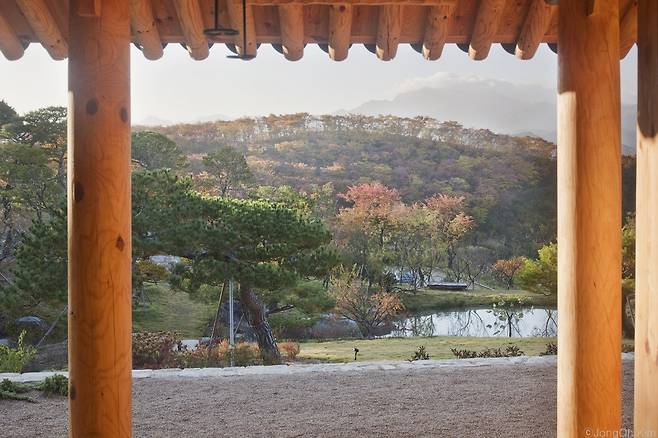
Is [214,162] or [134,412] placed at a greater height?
[214,162]

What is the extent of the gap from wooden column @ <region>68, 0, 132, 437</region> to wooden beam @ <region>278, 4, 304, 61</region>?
650 millimetres

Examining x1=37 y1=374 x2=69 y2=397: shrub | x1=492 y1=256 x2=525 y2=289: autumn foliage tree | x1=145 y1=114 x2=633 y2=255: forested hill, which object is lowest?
x1=37 y1=374 x2=69 y2=397: shrub

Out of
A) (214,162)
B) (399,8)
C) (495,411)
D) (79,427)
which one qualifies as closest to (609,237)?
(399,8)

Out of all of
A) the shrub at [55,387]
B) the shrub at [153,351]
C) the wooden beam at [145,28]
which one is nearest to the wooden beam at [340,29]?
the wooden beam at [145,28]

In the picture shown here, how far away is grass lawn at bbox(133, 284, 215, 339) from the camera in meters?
7.02

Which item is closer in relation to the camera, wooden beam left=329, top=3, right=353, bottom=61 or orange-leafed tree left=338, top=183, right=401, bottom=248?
wooden beam left=329, top=3, right=353, bottom=61

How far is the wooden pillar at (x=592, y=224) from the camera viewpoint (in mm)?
1458

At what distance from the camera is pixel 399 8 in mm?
1986

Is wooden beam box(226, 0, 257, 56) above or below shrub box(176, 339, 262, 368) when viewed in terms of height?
above

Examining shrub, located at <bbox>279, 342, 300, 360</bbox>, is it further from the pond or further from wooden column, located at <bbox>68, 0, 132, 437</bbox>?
wooden column, located at <bbox>68, 0, 132, 437</bbox>

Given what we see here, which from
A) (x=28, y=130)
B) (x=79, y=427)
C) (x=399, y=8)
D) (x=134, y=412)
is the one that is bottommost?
(x=134, y=412)

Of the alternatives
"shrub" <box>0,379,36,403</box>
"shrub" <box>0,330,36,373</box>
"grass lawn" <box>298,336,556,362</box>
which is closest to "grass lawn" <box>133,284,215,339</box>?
"grass lawn" <box>298,336,556,362</box>

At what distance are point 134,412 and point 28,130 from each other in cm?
470

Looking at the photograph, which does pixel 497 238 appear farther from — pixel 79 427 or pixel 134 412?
pixel 79 427
